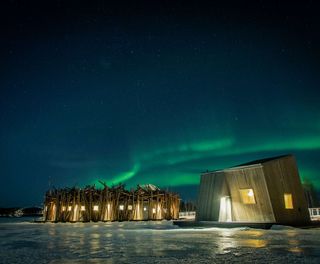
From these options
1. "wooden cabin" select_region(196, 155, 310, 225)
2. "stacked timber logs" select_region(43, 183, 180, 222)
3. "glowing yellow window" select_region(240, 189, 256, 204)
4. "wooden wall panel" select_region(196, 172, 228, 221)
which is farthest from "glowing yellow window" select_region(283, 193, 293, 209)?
"stacked timber logs" select_region(43, 183, 180, 222)

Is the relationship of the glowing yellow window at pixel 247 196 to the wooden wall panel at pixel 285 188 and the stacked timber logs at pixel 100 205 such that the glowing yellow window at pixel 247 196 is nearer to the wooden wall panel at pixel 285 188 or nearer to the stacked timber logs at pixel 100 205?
the wooden wall panel at pixel 285 188

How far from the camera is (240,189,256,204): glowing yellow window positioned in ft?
70.8

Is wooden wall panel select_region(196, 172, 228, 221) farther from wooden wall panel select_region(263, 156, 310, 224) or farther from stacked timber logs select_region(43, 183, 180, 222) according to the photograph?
stacked timber logs select_region(43, 183, 180, 222)

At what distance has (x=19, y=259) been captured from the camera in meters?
8.01

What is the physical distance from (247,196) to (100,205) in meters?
20.9

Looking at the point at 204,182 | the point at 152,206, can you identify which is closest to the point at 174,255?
the point at 204,182

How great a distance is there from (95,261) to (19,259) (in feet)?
7.00

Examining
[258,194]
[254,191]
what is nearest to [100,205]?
[254,191]

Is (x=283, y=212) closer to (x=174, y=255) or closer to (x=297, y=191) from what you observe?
(x=297, y=191)

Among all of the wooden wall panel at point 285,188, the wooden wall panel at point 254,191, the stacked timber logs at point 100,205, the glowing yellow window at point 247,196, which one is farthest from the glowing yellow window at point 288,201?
the stacked timber logs at point 100,205

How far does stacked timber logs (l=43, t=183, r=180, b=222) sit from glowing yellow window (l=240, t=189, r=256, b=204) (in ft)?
64.7

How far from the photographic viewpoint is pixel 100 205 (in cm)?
3762

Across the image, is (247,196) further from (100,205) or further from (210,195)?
(100,205)

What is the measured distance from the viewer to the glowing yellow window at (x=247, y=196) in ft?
70.8
